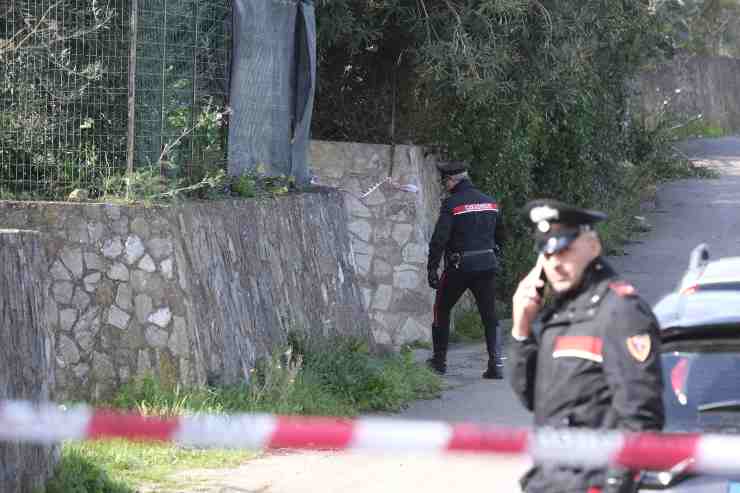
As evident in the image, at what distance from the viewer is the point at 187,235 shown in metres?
9.75

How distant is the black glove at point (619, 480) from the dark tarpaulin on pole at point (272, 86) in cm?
710

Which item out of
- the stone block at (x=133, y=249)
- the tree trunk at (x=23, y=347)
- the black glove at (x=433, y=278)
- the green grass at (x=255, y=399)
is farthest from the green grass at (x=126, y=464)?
the black glove at (x=433, y=278)

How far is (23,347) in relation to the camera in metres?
6.99

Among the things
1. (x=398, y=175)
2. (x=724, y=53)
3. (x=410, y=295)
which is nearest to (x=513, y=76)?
(x=398, y=175)

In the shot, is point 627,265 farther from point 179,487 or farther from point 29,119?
point 179,487

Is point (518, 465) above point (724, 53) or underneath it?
underneath

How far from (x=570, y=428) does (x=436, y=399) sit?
6.50 meters

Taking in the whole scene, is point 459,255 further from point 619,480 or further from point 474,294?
point 619,480

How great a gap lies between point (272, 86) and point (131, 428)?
8168mm

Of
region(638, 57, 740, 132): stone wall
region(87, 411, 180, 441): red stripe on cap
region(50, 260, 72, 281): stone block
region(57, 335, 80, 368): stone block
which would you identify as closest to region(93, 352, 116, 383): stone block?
region(57, 335, 80, 368): stone block

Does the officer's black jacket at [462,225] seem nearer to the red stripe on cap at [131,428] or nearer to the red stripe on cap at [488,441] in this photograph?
the red stripe on cap at [488,441]

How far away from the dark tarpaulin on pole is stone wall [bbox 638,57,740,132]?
26798 millimetres

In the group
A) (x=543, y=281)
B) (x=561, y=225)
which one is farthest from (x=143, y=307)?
(x=561, y=225)

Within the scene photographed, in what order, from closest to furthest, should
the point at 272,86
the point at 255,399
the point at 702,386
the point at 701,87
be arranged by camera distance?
the point at 702,386 < the point at 255,399 < the point at 272,86 < the point at 701,87
